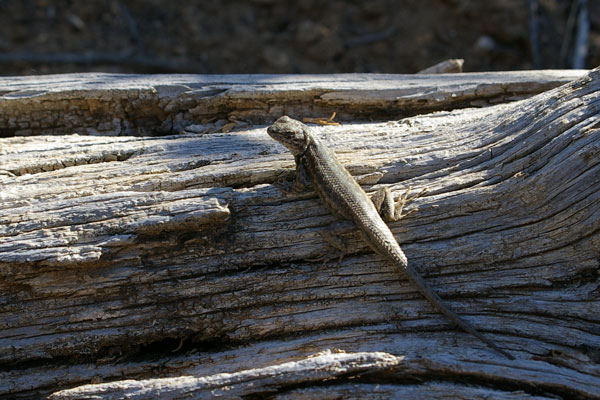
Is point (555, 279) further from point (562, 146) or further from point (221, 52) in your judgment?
point (221, 52)

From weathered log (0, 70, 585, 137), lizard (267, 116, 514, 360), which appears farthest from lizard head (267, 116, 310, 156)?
weathered log (0, 70, 585, 137)

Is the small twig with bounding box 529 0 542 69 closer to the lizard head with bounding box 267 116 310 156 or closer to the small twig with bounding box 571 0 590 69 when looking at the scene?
the small twig with bounding box 571 0 590 69

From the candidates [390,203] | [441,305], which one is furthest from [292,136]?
[441,305]

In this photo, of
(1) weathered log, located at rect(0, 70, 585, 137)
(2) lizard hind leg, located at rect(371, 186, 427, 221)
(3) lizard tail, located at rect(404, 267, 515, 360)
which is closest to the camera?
(3) lizard tail, located at rect(404, 267, 515, 360)

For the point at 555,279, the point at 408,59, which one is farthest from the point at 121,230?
the point at 408,59

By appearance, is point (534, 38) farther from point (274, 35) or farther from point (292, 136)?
point (292, 136)

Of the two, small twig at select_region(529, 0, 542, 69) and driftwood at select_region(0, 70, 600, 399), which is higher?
small twig at select_region(529, 0, 542, 69)

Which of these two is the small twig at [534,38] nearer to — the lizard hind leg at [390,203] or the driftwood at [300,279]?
the driftwood at [300,279]
